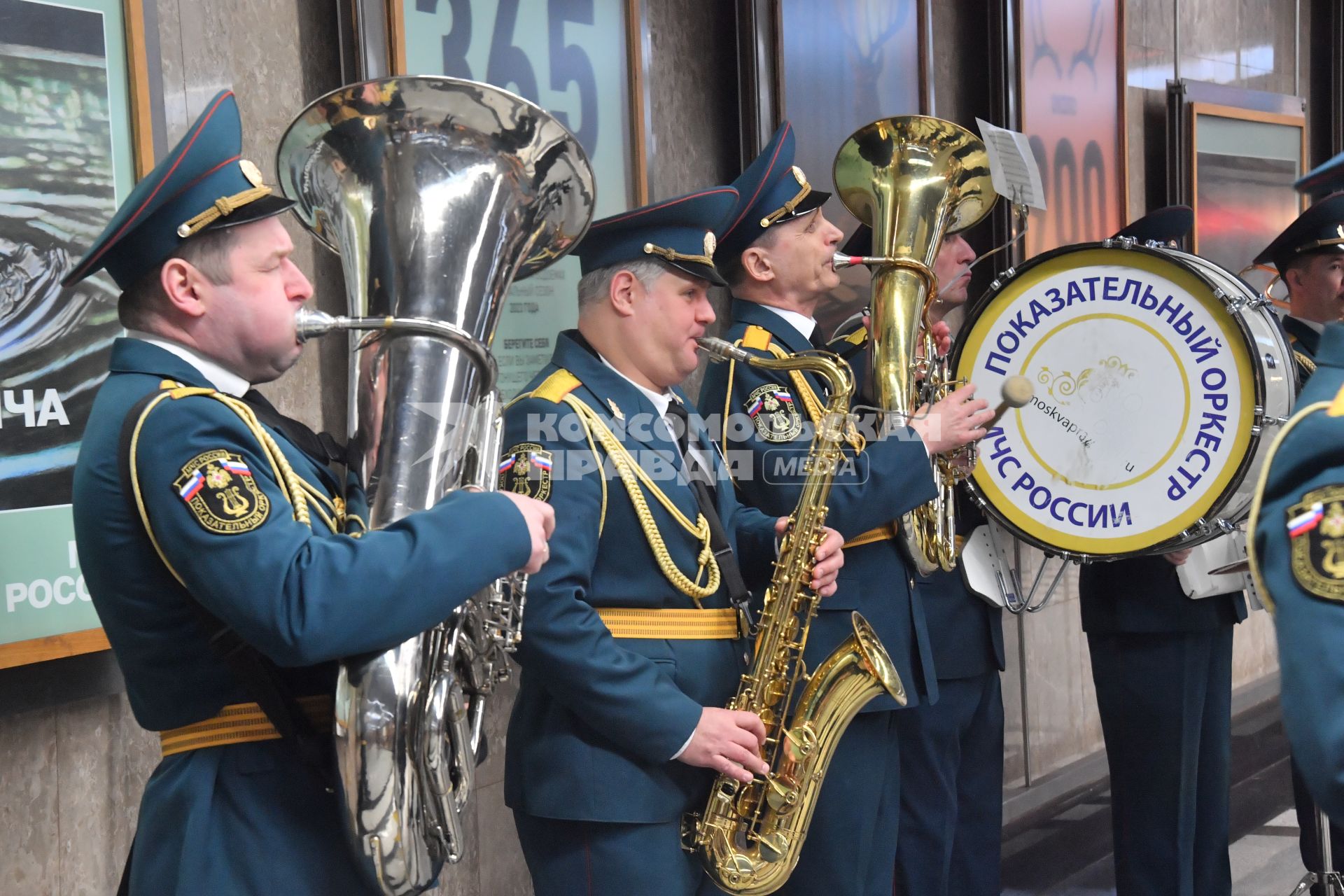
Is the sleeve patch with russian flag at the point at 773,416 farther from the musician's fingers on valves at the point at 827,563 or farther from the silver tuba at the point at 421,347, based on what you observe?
the silver tuba at the point at 421,347

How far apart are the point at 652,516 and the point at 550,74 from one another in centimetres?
134

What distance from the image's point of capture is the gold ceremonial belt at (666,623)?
2.06 metres

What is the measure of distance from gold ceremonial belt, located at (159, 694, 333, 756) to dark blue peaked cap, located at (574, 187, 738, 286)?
96 centimetres

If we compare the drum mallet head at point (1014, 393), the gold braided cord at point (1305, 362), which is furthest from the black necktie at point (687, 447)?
the gold braided cord at point (1305, 362)

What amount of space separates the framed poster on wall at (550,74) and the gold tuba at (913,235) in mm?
527

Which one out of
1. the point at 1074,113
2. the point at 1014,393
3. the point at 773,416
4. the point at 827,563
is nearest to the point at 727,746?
the point at 827,563

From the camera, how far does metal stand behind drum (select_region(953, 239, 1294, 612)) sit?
108 inches

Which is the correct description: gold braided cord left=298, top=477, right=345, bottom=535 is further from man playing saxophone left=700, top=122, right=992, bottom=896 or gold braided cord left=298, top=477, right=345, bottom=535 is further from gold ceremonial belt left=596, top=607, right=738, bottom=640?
man playing saxophone left=700, top=122, right=992, bottom=896

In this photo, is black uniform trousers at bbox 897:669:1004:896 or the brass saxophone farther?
black uniform trousers at bbox 897:669:1004:896

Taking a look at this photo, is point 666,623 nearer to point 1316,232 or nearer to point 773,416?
point 773,416

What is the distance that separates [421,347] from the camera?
1.54 metres

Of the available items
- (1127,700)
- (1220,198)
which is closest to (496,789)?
(1127,700)

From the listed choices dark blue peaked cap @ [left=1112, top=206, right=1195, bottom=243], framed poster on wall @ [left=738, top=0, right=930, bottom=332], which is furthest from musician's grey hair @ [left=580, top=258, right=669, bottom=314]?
dark blue peaked cap @ [left=1112, top=206, right=1195, bottom=243]

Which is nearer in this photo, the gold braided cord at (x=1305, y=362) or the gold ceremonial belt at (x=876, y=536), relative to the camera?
the gold ceremonial belt at (x=876, y=536)
